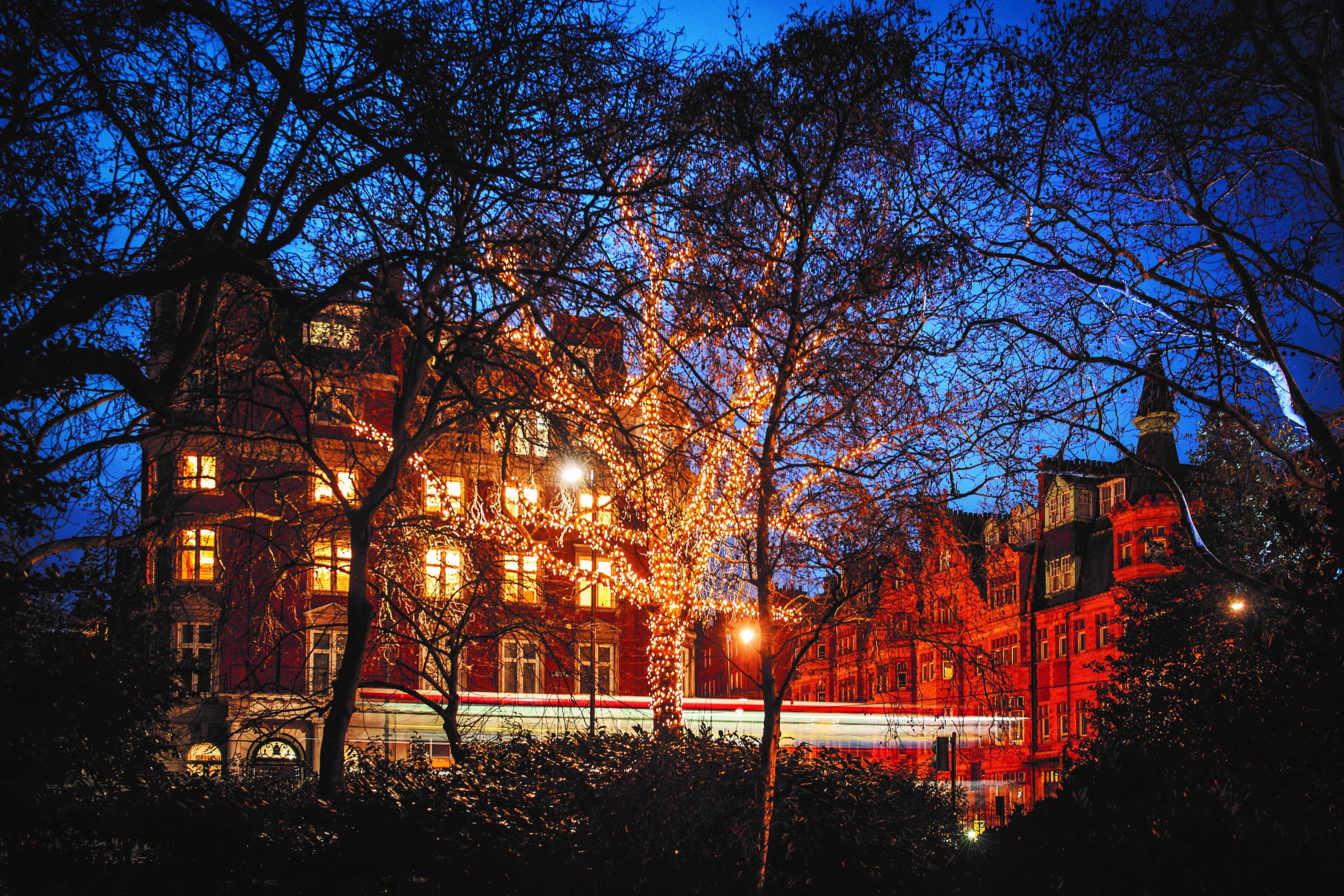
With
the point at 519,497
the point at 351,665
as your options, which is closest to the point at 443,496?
the point at 519,497

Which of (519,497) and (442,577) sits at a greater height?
(519,497)

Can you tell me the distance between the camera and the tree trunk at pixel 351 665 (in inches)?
485

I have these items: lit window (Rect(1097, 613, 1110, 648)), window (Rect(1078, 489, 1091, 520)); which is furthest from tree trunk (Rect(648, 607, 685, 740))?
window (Rect(1078, 489, 1091, 520))

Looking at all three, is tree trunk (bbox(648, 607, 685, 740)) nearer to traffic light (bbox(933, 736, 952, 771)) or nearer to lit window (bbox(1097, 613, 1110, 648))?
traffic light (bbox(933, 736, 952, 771))

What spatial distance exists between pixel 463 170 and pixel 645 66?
2291mm

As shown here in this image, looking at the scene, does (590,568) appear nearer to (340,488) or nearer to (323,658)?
(323,658)

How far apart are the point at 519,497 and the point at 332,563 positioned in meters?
4.20

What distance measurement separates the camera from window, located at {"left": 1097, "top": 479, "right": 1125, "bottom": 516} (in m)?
51.6

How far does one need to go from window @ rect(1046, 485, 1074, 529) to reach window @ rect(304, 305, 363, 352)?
1802 inches

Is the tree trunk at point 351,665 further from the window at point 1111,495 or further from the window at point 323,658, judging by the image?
the window at point 1111,495

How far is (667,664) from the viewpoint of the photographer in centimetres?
1750

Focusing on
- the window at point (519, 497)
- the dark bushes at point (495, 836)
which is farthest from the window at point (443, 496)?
the dark bushes at point (495, 836)

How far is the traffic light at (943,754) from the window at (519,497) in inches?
303

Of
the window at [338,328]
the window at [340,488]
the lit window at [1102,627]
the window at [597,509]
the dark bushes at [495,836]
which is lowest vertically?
the lit window at [1102,627]
